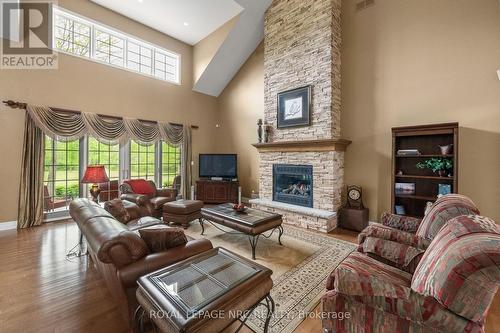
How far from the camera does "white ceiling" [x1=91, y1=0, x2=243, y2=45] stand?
5.00m

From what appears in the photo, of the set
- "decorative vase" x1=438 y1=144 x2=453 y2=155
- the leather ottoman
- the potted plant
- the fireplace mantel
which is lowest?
the leather ottoman

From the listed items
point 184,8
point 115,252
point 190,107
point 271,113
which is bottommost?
point 115,252

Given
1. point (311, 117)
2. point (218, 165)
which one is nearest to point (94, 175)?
point (218, 165)

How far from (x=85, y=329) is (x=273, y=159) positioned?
14.1 feet

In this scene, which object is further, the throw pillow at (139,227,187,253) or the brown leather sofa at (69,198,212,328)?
the throw pillow at (139,227,187,253)

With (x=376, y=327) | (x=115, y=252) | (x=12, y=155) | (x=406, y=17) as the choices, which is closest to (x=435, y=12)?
(x=406, y=17)

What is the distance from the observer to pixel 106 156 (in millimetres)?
5336

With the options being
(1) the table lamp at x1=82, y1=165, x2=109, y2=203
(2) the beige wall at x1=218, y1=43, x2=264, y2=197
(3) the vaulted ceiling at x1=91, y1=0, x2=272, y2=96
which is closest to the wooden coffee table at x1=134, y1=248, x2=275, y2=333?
(1) the table lamp at x1=82, y1=165, x2=109, y2=203

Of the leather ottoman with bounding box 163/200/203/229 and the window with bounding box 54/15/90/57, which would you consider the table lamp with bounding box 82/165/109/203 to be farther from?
the window with bounding box 54/15/90/57

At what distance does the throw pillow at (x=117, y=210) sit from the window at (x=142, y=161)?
288cm

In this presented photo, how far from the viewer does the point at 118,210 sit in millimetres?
3129

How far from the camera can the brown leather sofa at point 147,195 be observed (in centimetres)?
430

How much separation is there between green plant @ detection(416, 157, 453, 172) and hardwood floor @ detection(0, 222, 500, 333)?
1.95m

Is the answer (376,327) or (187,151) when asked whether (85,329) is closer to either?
(376,327)
